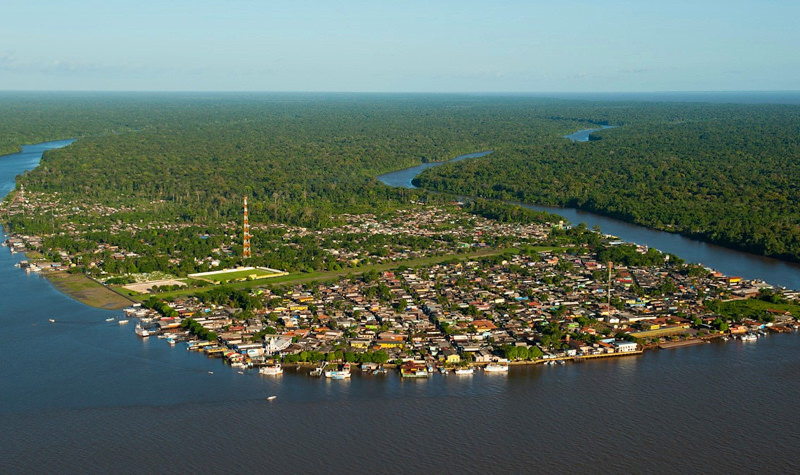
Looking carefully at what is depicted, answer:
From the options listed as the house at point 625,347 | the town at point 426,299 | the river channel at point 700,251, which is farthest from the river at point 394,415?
the river channel at point 700,251

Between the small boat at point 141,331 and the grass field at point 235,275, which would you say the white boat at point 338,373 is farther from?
the grass field at point 235,275

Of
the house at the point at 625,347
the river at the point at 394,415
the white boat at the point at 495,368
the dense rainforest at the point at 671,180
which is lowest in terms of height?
the river at the point at 394,415

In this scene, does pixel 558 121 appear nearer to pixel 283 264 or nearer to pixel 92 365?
pixel 283 264

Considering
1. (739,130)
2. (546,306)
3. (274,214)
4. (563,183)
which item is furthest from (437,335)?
(739,130)

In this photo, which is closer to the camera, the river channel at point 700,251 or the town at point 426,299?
the town at point 426,299

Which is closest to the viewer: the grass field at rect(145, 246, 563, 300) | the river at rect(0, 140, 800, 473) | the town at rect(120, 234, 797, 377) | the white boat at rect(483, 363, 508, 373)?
the river at rect(0, 140, 800, 473)

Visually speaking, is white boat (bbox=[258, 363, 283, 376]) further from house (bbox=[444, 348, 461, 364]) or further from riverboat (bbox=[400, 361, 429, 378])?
house (bbox=[444, 348, 461, 364])

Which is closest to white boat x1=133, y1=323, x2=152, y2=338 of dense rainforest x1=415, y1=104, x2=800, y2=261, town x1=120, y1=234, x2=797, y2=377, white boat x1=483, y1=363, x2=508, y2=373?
town x1=120, y1=234, x2=797, y2=377
